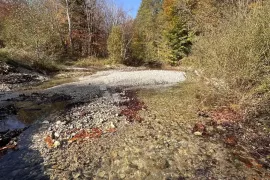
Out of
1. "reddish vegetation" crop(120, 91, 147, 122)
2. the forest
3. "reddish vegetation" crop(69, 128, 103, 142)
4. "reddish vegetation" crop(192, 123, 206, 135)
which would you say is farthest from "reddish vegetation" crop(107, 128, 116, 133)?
"reddish vegetation" crop(192, 123, 206, 135)

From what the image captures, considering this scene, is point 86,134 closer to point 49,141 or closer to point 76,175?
point 49,141

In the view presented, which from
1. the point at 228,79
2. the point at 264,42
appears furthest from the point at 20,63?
the point at 264,42

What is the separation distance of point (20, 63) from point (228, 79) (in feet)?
53.4

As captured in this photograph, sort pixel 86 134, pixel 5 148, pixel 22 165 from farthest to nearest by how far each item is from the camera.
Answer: pixel 86 134
pixel 5 148
pixel 22 165

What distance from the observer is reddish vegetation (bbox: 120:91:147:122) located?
8.52 meters

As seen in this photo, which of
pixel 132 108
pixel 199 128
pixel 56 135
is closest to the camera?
pixel 56 135

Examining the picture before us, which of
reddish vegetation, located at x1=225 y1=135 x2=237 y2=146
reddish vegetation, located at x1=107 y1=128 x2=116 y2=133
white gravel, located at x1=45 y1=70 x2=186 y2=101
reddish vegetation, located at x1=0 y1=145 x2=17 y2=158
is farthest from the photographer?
white gravel, located at x1=45 y1=70 x2=186 y2=101

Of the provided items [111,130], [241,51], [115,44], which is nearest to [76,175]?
[111,130]

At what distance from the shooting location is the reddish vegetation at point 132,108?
8516mm

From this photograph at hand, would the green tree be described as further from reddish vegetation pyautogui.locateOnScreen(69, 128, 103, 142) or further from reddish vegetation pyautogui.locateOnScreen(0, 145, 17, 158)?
reddish vegetation pyautogui.locateOnScreen(0, 145, 17, 158)

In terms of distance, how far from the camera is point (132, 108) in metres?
9.74

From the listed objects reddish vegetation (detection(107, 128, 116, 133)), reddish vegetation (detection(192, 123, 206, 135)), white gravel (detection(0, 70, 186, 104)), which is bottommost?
reddish vegetation (detection(192, 123, 206, 135))

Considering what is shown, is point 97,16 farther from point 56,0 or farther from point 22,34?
point 22,34

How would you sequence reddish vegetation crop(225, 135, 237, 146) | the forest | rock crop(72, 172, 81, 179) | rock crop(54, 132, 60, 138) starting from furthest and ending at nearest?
rock crop(54, 132, 60, 138)
reddish vegetation crop(225, 135, 237, 146)
the forest
rock crop(72, 172, 81, 179)
